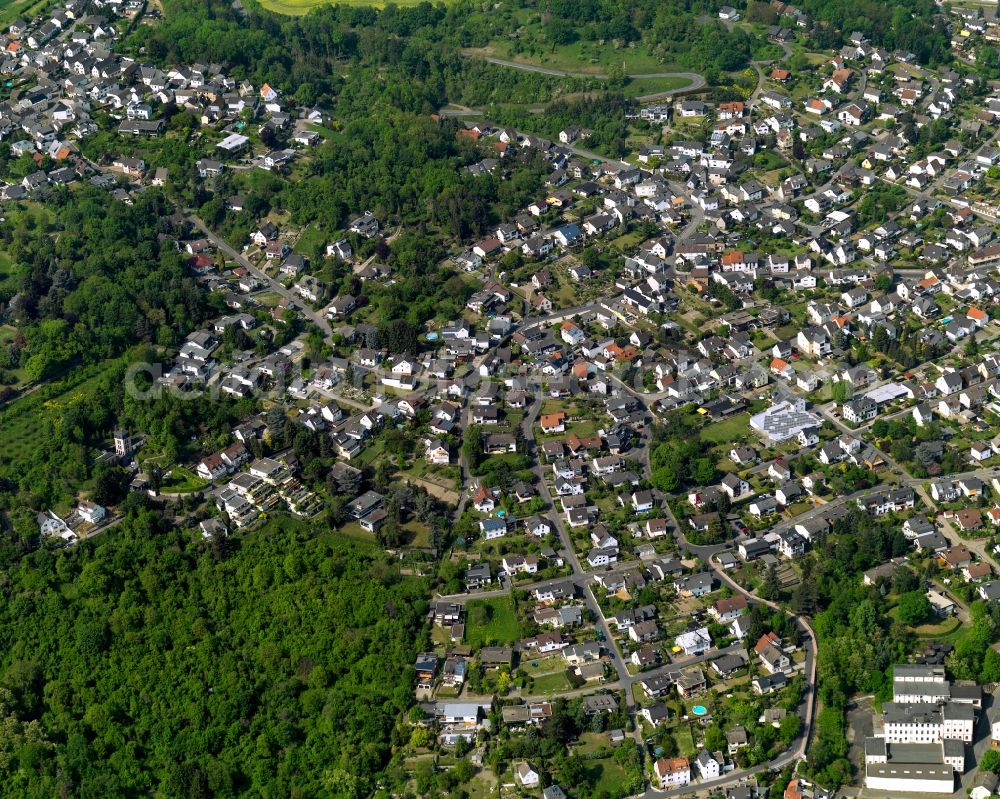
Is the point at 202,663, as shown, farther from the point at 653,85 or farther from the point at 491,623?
the point at 653,85

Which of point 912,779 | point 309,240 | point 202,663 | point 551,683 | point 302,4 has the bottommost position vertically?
point 202,663

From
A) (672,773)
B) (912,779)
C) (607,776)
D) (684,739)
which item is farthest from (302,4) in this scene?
(912,779)

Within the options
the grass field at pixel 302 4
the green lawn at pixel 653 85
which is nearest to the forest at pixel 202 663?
the green lawn at pixel 653 85

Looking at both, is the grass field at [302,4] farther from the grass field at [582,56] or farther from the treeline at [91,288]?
the treeline at [91,288]

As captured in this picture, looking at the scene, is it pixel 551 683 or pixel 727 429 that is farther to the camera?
pixel 727 429

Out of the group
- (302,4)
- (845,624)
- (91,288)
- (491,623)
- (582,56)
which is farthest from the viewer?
(302,4)

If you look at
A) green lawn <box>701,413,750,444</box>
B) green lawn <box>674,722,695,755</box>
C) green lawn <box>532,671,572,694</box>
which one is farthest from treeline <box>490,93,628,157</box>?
green lawn <box>674,722,695,755</box>

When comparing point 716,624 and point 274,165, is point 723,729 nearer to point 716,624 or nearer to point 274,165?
point 716,624
